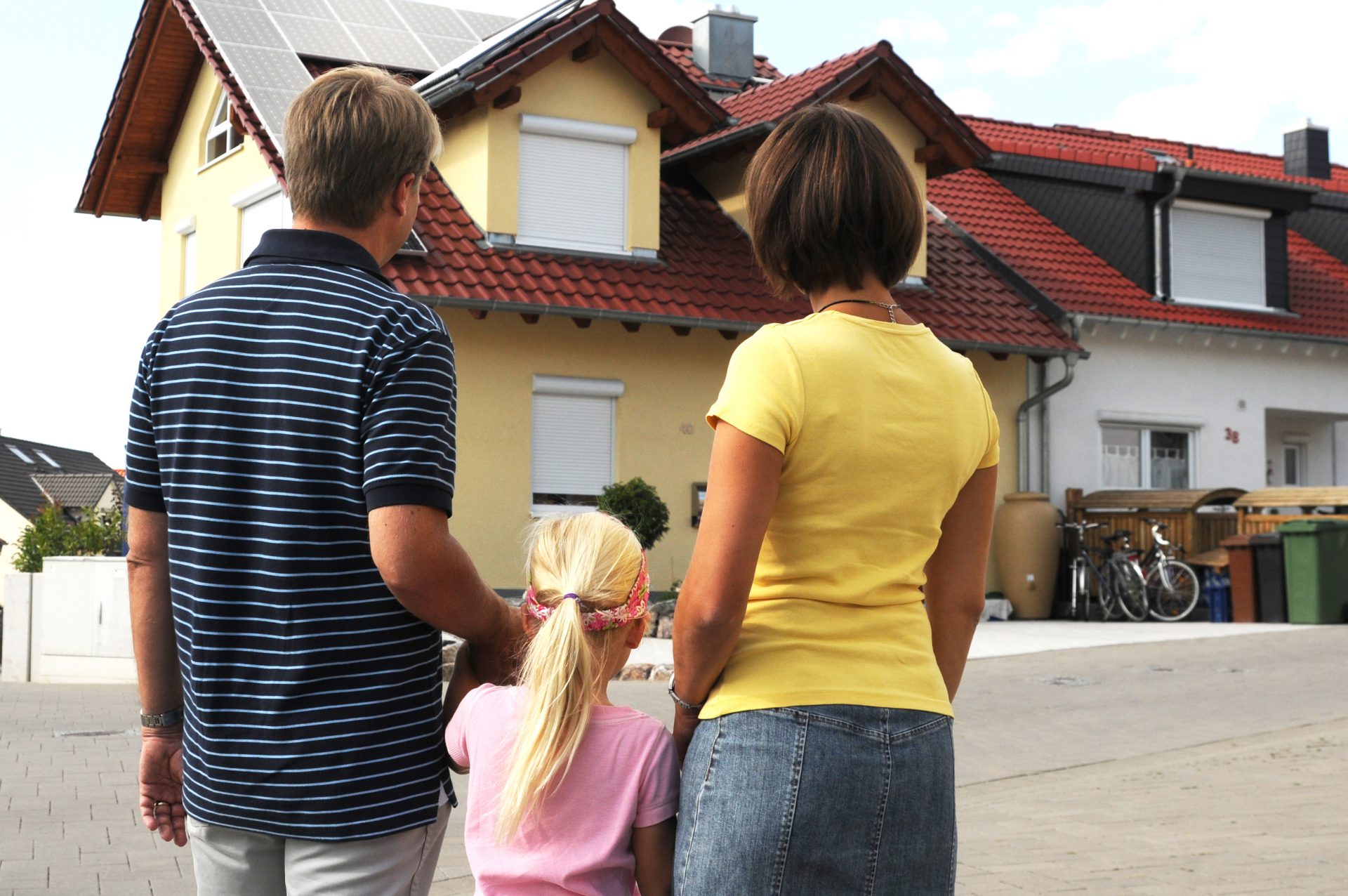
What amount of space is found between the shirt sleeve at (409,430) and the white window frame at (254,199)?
575 inches

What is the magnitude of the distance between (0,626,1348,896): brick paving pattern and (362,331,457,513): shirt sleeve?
3.64 m

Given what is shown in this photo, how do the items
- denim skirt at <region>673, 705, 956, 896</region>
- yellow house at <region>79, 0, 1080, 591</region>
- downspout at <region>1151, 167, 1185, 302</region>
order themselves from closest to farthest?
denim skirt at <region>673, 705, 956, 896</region>
yellow house at <region>79, 0, 1080, 591</region>
downspout at <region>1151, 167, 1185, 302</region>

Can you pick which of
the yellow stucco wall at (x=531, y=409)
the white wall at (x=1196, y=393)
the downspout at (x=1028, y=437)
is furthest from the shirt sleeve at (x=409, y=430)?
the white wall at (x=1196, y=393)

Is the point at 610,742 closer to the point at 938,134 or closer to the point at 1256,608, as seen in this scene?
the point at 1256,608

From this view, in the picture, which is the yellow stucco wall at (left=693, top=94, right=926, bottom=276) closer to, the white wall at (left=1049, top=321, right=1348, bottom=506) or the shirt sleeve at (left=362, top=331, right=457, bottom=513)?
the white wall at (left=1049, top=321, right=1348, bottom=506)

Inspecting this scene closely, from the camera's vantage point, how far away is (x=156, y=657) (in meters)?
2.38

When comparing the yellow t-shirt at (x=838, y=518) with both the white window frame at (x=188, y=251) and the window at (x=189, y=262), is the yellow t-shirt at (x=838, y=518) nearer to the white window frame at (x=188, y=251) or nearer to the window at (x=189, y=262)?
the white window frame at (x=188, y=251)

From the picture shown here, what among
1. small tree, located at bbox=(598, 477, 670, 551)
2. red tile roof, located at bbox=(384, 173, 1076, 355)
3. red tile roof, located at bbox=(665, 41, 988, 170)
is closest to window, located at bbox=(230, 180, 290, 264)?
red tile roof, located at bbox=(384, 173, 1076, 355)

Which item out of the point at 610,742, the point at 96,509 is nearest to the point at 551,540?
the point at 610,742

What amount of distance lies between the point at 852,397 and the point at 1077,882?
381cm

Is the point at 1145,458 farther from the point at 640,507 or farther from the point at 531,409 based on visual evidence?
the point at 531,409

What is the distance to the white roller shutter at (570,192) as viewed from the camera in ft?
52.8

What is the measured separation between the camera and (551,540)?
2391 mm

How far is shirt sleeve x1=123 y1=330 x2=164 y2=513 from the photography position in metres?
2.35
